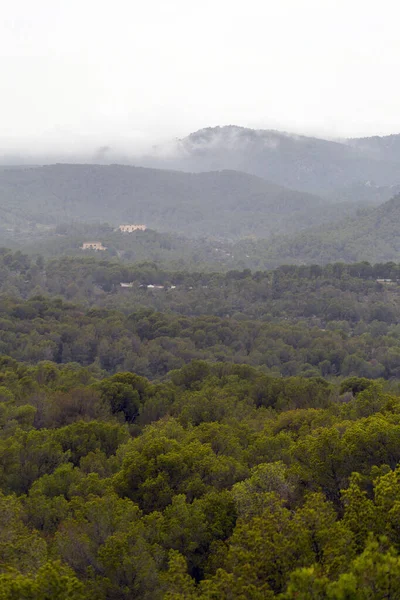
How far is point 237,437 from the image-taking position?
19609 millimetres

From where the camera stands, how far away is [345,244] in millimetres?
133500

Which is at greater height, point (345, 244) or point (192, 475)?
point (192, 475)

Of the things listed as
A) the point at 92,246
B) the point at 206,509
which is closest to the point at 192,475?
the point at 206,509

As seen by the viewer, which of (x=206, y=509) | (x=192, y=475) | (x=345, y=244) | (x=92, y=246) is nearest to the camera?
(x=206, y=509)

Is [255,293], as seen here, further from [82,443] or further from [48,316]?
[82,443]

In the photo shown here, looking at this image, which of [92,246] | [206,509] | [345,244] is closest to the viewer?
[206,509]

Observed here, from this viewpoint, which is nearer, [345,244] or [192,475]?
[192,475]

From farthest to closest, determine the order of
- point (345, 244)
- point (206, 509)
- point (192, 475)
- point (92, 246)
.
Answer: point (92, 246)
point (345, 244)
point (192, 475)
point (206, 509)

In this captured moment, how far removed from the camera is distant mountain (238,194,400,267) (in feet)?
416

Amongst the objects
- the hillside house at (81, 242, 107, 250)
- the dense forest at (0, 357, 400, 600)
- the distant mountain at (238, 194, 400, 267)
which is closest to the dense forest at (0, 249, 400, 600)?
the dense forest at (0, 357, 400, 600)

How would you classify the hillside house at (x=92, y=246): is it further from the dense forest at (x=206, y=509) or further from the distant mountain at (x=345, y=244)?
the dense forest at (x=206, y=509)

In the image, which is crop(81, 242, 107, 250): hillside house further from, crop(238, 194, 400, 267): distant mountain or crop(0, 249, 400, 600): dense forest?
crop(0, 249, 400, 600): dense forest

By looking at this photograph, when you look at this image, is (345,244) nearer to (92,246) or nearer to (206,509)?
(92,246)

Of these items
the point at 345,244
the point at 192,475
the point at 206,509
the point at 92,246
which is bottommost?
the point at 92,246
